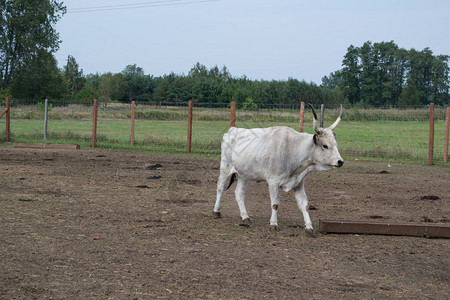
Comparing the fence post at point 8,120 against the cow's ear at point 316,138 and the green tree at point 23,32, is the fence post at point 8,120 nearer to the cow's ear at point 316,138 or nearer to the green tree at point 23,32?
the cow's ear at point 316,138

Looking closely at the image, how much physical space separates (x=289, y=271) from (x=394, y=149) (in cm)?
1425

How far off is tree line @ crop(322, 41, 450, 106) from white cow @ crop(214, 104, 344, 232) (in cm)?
6917

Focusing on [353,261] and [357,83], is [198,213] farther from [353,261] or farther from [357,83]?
[357,83]

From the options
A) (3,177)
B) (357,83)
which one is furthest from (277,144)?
(357,83)

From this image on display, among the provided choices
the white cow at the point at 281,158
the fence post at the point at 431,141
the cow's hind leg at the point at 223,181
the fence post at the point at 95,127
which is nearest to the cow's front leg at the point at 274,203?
the white cow at the point at 281,158

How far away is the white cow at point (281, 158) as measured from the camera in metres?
8.14

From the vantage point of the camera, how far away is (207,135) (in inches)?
833

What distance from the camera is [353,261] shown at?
21.5ft

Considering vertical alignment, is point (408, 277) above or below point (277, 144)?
below

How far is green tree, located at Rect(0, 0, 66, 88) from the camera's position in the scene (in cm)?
5481

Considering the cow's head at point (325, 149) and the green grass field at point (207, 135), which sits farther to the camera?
the green grass field at point (207, 135)

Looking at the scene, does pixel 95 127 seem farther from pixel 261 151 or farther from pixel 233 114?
pixel 261 151

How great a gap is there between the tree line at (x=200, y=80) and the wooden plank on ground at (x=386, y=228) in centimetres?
3090

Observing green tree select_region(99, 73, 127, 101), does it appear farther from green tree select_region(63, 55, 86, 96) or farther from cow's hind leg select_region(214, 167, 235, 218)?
cow's hind leg select_region(214, 167, 235, 218)
